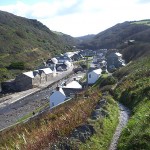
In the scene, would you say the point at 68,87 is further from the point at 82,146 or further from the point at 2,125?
the point at 82,146

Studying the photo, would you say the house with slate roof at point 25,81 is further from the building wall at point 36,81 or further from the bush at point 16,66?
the bush at point 16,66

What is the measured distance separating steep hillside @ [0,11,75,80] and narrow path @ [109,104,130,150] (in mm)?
64044

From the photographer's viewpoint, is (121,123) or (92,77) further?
(92,77)

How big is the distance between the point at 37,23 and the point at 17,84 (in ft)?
347

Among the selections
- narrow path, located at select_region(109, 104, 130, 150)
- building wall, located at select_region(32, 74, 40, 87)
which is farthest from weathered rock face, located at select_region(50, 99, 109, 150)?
building wall, located at select_region(32, 74, 40, 87)

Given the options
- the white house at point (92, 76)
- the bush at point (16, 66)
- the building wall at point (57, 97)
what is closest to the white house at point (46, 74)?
the bush at point (16, 66)

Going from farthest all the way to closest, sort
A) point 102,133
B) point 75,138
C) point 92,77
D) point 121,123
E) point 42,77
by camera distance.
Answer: point 42,77 → point 92,77 → point 121,123 → point 102,133 → point 75,138

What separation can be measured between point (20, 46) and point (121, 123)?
105 meters

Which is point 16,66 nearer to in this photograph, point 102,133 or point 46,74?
point 46,74

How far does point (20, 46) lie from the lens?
118m

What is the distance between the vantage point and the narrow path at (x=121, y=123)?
490 inches

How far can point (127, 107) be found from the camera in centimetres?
2038

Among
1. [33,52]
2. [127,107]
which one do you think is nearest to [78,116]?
[127,107]

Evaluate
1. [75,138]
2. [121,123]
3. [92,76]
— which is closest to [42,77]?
[92,76]
